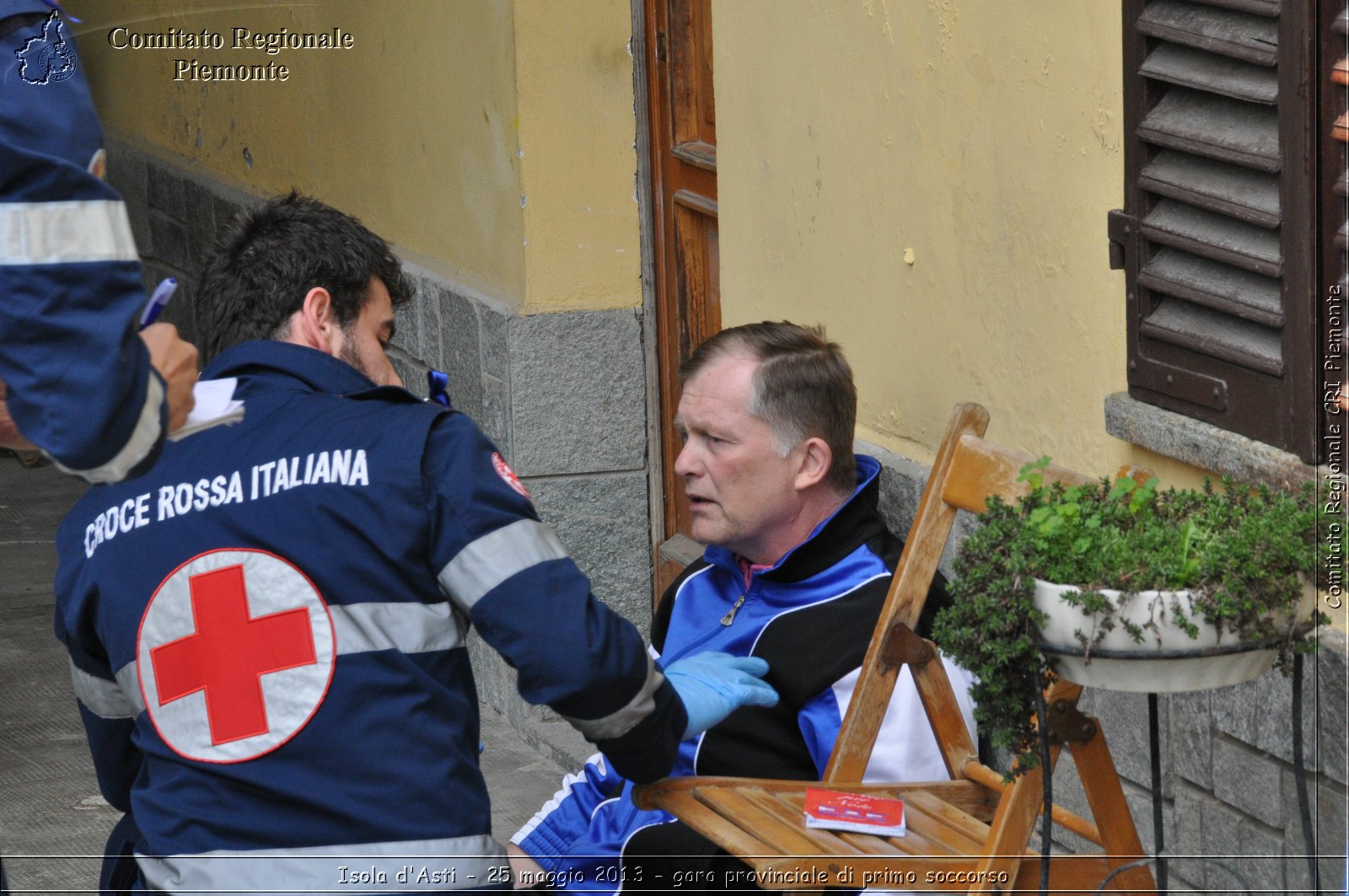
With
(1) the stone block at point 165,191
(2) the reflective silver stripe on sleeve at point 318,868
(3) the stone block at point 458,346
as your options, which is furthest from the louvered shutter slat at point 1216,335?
(1) the stone block at point 165,191

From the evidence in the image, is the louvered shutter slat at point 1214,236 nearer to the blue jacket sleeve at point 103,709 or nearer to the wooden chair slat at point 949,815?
the wooden chair slat at point 949,815

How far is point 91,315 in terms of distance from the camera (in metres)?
1.87

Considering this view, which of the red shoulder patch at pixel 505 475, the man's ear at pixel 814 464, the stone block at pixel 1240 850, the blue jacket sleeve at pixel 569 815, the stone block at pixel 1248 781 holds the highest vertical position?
the red shoulder patch at pixel 505 475

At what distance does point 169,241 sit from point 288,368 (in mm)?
6549

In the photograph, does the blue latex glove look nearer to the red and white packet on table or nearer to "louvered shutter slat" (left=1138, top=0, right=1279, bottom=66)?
the red and white packet on table

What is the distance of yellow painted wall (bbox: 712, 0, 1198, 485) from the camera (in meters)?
3.01

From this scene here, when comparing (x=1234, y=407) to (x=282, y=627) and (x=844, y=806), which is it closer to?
(x=844, y=806)

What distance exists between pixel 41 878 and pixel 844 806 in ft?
8.56

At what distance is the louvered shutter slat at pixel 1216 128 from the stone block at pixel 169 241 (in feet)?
20.9

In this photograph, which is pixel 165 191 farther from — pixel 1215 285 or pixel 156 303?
pixel 156 303

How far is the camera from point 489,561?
2377 millimetres

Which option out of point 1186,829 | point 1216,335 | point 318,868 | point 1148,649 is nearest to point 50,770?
point 318,868

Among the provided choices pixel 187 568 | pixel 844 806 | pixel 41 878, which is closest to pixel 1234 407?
pixel 844 806

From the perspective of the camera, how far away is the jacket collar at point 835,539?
3.12m
